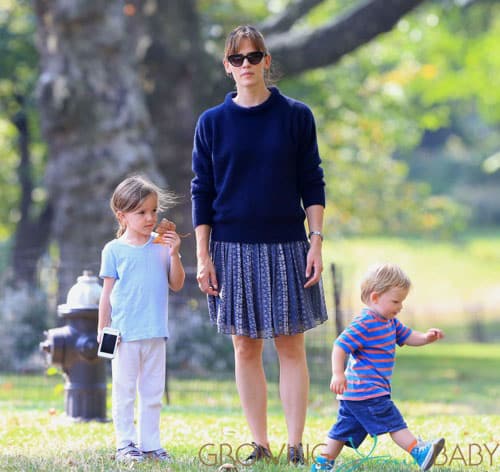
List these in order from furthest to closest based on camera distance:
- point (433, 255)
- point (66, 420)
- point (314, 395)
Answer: point (433, 255) → point (314, 395) → point (66, 420)

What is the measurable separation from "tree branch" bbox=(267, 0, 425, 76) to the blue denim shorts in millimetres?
10126

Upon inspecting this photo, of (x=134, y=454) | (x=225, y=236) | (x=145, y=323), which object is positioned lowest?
(x=134, y=454)

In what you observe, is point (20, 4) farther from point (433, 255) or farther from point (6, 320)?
point (433, 255)

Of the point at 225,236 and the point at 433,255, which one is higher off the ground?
the point at 433,255

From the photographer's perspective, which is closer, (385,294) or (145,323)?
(385,294)

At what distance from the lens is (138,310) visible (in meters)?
5.20

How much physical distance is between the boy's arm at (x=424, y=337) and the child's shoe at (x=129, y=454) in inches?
56.4

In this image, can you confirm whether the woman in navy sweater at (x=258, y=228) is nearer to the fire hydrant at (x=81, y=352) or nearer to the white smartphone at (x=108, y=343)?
the white smartphone at (x=108, y=343)

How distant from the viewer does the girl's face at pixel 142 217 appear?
5.23 meters

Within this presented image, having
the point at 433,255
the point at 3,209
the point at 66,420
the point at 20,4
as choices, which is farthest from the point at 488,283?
the point at 66,420

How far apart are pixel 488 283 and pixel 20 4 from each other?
3328 cm

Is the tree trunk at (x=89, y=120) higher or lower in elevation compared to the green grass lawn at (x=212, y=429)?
higher

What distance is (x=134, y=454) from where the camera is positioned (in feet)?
17.0

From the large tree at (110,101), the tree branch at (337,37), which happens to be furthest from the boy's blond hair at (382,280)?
the tree branch at (337,37)
